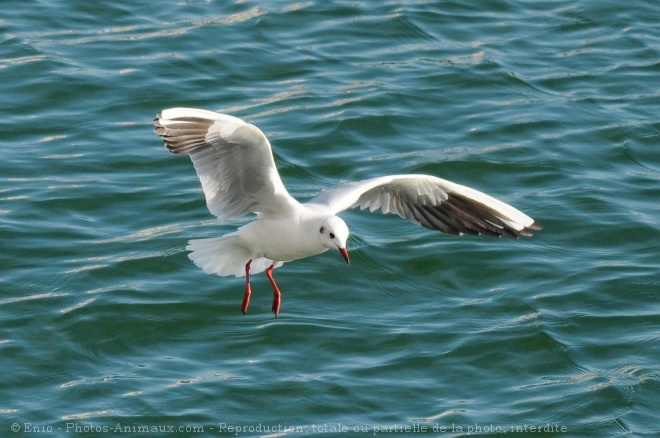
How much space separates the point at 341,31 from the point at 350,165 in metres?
3.10

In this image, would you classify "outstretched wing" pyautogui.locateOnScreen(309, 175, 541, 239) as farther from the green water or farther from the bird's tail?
the green water

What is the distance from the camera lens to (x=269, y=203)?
8.17 m

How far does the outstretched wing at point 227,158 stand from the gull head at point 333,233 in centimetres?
28

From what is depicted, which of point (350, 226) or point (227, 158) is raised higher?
point (227, 158)

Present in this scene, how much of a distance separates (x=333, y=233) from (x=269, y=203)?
497mm

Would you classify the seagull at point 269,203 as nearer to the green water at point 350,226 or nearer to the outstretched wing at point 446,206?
the outstretched wing at point 446,206

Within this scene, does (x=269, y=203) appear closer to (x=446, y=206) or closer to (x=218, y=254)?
(x=218, y=254)

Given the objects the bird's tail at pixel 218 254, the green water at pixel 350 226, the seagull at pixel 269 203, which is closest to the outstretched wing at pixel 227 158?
the seagull at pixel 269 203

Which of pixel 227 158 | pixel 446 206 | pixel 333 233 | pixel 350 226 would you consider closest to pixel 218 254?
pixel 227 158

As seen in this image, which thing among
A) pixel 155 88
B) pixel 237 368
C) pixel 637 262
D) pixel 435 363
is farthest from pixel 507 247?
pixel 155 88

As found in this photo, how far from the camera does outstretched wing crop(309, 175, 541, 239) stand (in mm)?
8805

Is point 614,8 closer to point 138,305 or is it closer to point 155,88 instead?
point 155,88

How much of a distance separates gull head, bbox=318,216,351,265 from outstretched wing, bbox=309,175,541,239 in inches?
24.9

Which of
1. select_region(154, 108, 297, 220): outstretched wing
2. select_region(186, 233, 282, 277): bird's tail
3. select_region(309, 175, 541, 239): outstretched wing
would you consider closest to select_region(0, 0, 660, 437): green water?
select_region(186, 233, 282, 277): bird's tail
